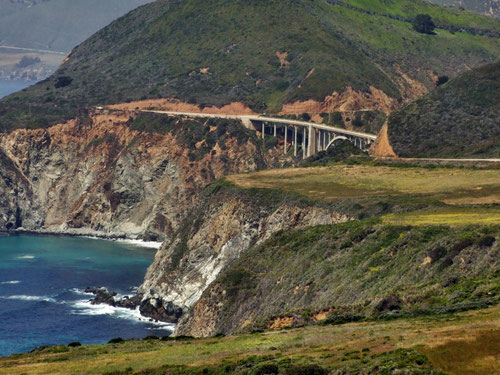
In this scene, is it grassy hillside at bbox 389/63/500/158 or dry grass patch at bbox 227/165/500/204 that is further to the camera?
grassy hillside at bbox 389/63/500/158

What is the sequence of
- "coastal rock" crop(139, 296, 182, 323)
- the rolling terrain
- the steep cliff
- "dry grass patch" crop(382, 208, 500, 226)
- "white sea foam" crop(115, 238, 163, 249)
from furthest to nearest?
"white sea foam" crop(115, 238, 163, 249) < "coastal rock" crop(139, 296, 182, 323) < "dry grass patch" crop(382, 208, 500, 226) < the steep cliff < the rolling terrain

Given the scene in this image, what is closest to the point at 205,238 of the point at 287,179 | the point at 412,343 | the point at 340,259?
the point at 287,179

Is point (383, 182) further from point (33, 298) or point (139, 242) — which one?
point (139, 242)

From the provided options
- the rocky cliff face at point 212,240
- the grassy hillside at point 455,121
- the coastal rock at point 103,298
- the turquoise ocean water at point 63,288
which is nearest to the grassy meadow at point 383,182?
the rocky cliff face at point 212,240

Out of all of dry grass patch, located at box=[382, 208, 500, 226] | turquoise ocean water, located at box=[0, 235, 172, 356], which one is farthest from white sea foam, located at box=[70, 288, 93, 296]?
dry grass patch, located at box=[382, 208, 500, 226]

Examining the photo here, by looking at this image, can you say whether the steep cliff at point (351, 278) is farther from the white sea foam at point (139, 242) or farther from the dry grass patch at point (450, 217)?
the white sea foam at point (139, 242)

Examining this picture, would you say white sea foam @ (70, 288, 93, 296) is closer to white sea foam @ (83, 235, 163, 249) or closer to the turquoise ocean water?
the turquoise ocean water

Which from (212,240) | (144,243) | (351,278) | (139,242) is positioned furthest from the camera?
(139,242)

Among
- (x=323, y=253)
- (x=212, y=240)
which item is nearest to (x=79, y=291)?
(x=212, y=240)
